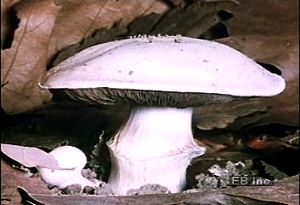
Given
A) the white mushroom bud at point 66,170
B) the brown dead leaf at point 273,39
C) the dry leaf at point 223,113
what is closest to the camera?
the white mushroom bud at point 66,170

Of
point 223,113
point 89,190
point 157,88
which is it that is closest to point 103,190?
point 89,190

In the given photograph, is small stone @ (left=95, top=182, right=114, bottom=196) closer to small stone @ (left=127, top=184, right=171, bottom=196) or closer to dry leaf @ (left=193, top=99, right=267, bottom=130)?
small stone @ (left=127, top=184, right=171, bottom=196)

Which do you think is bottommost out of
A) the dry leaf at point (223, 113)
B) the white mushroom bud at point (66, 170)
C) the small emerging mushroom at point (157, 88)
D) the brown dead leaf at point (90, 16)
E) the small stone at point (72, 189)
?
the small stone at point (72, 189)

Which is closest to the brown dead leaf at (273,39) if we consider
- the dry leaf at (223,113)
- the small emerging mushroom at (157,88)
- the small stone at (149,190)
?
the dry leaf at (223,113)

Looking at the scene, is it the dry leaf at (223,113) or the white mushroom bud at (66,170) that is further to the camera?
the dry leaf at (223,113)

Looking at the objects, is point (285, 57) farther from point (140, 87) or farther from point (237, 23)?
point (140, 87)

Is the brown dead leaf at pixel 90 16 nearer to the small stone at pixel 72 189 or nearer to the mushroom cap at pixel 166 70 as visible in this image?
the mushroom cap at pixel 166 70

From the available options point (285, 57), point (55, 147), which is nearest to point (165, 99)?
point (55, 147)

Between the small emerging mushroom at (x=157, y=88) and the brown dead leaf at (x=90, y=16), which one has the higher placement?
the brown dead leaf at (x=90, y=16)

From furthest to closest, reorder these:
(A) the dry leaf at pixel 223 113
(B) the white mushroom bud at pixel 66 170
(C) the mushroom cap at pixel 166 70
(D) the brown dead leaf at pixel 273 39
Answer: (A) the dry leaf at pixel 223 113 → (D) the brown dead leaf at pixel 273 39 → (B) the white mushroom bud at pixel 66 170 → (C) the mushroom cap at pixel 166 70
